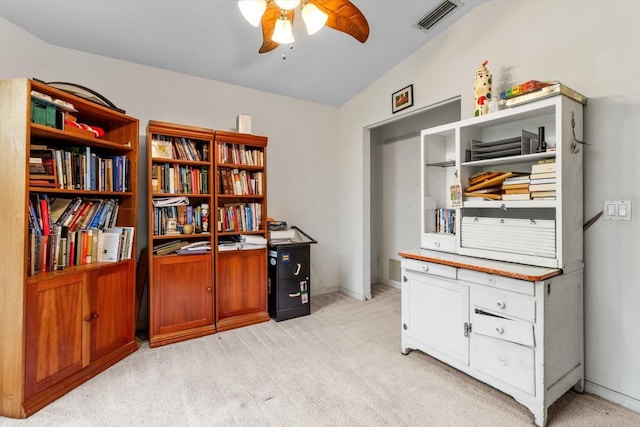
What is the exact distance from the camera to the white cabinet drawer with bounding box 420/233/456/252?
2.29 meters

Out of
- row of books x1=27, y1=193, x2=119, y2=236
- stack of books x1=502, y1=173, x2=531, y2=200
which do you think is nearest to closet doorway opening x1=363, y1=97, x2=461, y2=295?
stack of books x1=502, y1=173, x2=531, y2=200

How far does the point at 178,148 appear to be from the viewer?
2.72 m

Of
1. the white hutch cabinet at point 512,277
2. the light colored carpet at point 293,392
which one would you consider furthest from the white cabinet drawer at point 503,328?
the light colored carpet at point 293,392

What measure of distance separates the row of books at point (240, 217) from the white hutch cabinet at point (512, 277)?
1.55 metres

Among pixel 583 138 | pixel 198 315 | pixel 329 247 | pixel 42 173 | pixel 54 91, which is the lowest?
pixel 198 315

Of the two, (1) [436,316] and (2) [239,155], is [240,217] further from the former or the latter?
(1) [436,316]

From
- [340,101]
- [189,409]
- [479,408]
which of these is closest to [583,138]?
[479,408]

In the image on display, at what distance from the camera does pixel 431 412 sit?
169cm

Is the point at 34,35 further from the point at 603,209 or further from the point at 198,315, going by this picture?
the point at 603,209

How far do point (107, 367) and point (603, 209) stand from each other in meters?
3.48

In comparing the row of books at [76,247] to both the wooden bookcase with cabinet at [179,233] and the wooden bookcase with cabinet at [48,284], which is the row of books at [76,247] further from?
the wooden bookcase with cabinet at [179,233]

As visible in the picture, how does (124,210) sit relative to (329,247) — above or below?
above

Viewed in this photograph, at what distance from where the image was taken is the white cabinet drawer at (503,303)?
1637mm

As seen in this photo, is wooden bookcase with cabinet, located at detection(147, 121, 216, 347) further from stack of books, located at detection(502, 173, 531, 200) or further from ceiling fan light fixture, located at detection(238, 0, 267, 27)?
stack of books, located at detection(502, 173, 531, 200)
